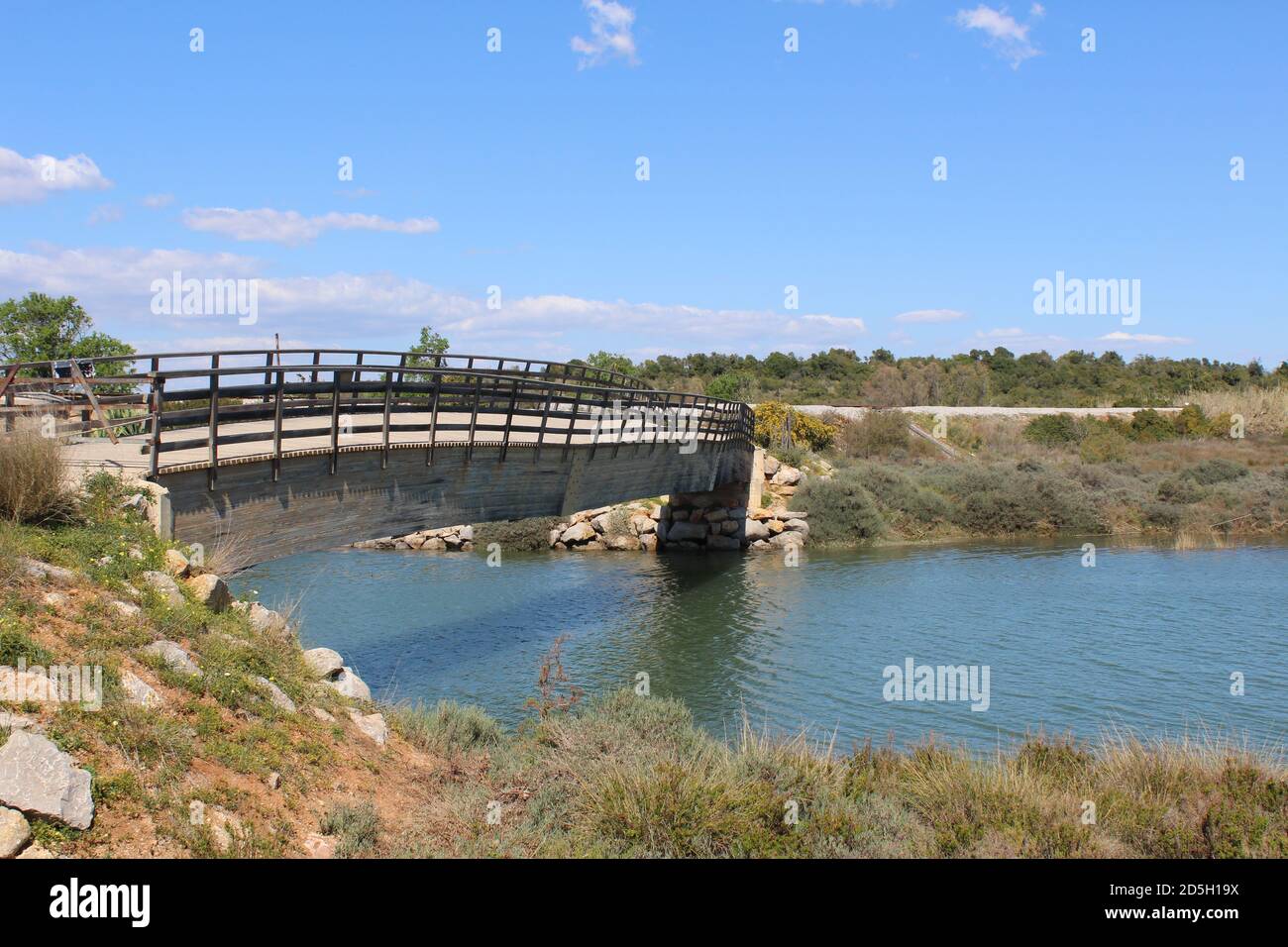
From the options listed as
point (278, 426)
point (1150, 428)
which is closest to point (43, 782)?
point (278, 426)

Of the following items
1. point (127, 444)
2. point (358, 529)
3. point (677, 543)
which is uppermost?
point (127, 444)

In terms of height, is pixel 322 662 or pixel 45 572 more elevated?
pixel 45 572

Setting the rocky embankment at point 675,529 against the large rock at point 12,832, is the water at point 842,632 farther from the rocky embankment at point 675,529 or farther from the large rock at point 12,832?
the large rock at point 12,832

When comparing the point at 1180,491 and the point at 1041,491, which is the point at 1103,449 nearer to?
the point at 1180,491

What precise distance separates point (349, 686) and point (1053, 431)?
60.6m

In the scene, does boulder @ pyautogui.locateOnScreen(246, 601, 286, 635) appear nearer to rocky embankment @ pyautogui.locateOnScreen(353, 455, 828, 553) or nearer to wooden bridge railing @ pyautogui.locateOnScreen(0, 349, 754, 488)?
wooden bridge railing @ pyautogui.locateOnScreen(0, 349, 754, 488)

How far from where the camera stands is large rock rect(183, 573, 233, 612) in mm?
10883

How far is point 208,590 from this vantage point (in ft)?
35.9

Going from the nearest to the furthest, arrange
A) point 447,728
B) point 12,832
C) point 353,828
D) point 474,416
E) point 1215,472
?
point 12,832, point 353,828, point 447,728, point 474,416, point 1215,472

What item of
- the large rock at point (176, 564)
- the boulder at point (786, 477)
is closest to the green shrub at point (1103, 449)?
the boulder at point (786, 477)
